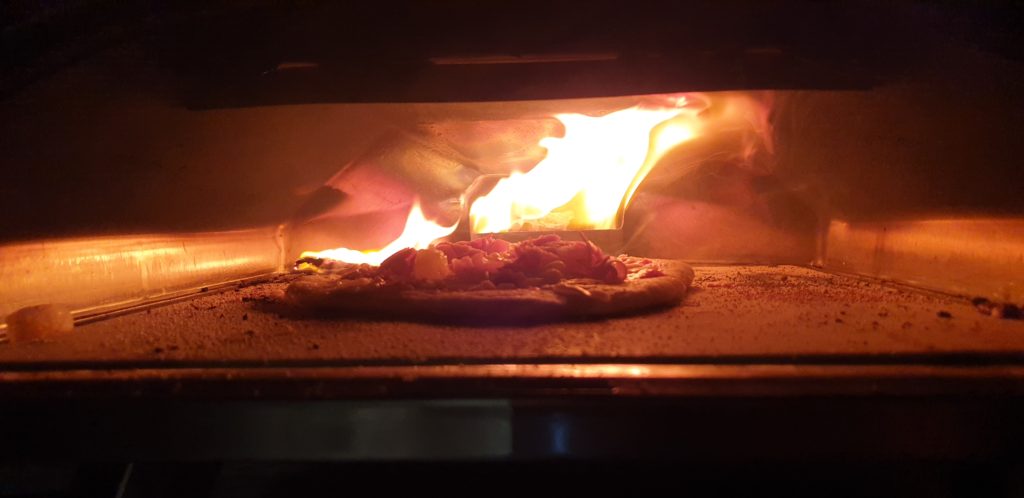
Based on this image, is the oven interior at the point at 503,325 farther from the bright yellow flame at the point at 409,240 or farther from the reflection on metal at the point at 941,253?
the bright yellow flame at the point at 409,240

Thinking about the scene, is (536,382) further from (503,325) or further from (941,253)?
(941,253)

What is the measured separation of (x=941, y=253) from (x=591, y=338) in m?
1.25

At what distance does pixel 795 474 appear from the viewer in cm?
102

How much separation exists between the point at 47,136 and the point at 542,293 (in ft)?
3.47

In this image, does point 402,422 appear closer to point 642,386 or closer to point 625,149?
point 642,386

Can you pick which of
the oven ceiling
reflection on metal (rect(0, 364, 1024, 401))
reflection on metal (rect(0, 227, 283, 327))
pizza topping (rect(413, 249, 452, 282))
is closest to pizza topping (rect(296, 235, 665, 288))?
pizza topping (rect(413, 249, 452, 282))

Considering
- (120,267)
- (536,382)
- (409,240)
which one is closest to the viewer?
(536,382)

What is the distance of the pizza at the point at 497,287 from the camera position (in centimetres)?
119

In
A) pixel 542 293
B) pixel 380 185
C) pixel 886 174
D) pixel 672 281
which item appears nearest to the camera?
pixel 542 293

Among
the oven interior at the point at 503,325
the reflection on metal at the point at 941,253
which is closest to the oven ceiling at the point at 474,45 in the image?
the oven interior at the point at 503,325

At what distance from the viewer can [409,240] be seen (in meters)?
2.34

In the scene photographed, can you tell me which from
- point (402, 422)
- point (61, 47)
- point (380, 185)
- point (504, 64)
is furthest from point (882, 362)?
point (380, 185)

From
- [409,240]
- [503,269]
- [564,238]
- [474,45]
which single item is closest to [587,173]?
[564,238]

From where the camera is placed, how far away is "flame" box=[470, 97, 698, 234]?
187cm
